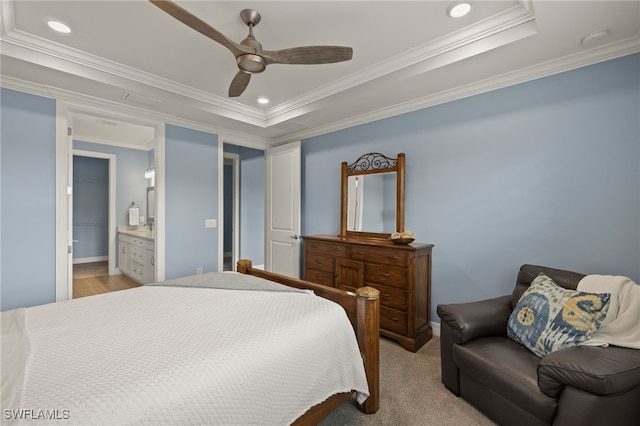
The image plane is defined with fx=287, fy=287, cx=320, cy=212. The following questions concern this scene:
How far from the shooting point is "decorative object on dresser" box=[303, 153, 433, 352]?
2695mm

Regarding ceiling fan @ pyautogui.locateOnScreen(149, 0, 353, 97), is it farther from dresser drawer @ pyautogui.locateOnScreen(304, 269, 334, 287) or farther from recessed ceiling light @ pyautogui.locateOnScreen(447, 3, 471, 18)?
dresser drawer @ pyautogui.locateOnScreen(304, 269, 334, 287)

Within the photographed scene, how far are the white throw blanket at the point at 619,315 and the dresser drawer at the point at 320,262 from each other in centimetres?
218

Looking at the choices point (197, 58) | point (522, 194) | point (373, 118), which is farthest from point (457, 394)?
point (197, 58)

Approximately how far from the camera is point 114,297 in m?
1.85

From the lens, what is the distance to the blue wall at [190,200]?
11.9ft

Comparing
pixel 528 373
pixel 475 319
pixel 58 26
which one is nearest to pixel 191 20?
pixel 58 26

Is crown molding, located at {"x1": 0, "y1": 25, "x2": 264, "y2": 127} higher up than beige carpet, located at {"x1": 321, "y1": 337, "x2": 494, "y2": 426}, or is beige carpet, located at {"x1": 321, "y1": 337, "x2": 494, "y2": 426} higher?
crown molding, located at {"x1": 0, "y1": 25, "x2": 264, "y2": 127}

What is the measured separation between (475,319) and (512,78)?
205 centimetres

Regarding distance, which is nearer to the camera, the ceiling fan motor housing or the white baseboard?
the ceiling fan motor housing

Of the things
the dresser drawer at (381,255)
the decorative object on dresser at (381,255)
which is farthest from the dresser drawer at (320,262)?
the dresser drawer at (381,255)

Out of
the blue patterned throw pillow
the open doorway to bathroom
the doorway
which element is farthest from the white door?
the blue patterned throw pillow

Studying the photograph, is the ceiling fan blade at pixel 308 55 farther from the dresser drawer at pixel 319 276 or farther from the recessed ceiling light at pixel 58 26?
the dresser drawer at pixel 319 276

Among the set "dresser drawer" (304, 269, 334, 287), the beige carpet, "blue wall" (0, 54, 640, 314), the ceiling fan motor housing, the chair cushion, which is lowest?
the beige carpet

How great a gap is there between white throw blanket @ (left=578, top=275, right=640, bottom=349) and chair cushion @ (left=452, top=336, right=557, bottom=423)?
337 millimetres
